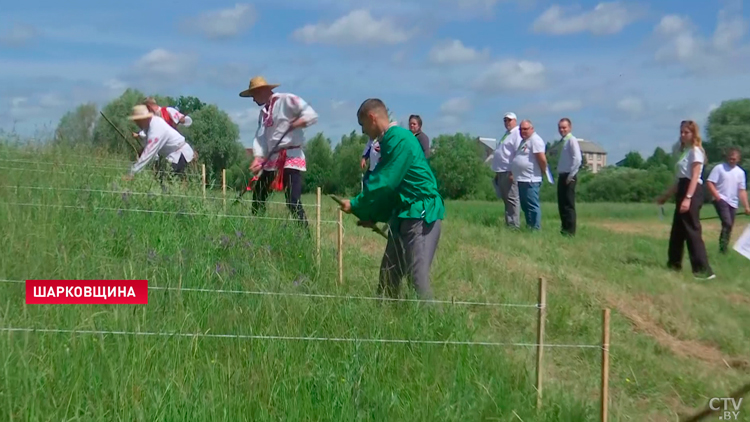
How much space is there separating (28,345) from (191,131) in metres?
15.7

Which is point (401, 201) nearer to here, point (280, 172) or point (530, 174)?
point (280, 172)

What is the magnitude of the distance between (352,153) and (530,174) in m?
12.3

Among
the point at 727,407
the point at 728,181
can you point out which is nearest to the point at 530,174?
the point at 728,181

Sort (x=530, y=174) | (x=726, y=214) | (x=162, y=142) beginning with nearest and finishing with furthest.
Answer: (x=162, y=142) → (x=726, y=214) → (x=530, y=174)

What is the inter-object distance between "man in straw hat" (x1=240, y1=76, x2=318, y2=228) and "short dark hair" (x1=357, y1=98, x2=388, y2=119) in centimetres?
225

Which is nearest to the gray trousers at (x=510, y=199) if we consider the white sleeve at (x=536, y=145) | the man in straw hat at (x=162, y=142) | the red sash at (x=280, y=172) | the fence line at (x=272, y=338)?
the white sleeve at (x=536, y=145)

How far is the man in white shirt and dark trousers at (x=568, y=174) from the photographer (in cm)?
1108

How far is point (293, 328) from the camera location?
191 inches

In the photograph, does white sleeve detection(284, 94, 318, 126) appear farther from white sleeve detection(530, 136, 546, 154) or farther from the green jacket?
Result: white sleeve detection(530, 136, 546, 154)

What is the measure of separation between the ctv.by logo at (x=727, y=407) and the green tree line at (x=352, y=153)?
4973mm

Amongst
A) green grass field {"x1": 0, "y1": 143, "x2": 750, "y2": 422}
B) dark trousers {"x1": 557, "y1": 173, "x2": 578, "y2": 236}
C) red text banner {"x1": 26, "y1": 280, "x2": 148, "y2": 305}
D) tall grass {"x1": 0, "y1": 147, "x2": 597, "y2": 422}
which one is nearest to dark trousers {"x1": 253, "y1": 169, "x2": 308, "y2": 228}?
green grass field {"x1": 0, "y1": 143, "x2": 750, "y2": 422}

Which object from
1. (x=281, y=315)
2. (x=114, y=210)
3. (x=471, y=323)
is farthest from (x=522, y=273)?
(x=114, y=210)

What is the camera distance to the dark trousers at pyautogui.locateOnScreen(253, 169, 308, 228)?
298 inches

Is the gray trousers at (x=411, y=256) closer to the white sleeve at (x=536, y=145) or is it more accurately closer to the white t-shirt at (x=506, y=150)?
the white sleeve at (x=536, y=145)
